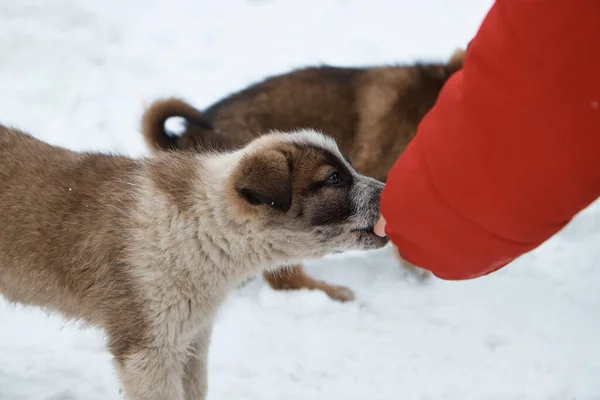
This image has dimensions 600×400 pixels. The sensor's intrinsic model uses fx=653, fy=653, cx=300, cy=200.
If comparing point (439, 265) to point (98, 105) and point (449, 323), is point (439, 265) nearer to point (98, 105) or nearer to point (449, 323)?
point (449, 323)

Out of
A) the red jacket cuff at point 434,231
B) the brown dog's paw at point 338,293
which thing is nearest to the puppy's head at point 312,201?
the red jacket cuff at point 434,231

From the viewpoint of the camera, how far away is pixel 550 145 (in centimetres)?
194

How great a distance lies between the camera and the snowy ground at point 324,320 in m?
3.91

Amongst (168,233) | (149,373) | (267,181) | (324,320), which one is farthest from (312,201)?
(324,320)

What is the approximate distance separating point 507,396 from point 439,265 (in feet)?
6.09

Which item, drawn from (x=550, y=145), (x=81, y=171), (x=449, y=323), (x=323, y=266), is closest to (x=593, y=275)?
(x=449, y=323)

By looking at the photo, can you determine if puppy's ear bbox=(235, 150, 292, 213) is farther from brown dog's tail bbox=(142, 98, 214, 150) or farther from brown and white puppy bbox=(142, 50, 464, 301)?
brown and white puppy bbox=(142, 50, 464, 301)

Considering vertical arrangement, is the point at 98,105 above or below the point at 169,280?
below

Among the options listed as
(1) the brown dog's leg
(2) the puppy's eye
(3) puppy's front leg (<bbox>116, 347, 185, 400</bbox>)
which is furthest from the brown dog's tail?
(3) puppy's front leg (<bbox>116, 347, 185, 400</bbox>)

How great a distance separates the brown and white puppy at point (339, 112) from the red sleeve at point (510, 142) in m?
2.39

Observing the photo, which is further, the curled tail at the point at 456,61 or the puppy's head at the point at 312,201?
the curled tail at the point at 456,61

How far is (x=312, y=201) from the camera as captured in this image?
9.91 feet

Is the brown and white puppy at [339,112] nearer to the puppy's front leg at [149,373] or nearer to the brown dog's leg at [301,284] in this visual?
the brown dog's leg at [301,284]

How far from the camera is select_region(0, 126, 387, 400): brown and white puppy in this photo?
3.00 m
